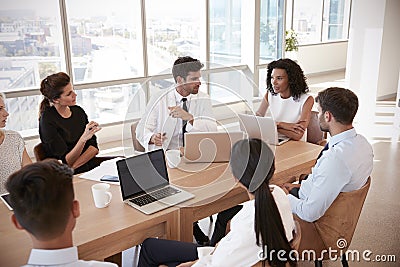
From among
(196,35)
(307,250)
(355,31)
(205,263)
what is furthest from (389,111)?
(205,263)

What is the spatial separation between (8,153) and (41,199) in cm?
128

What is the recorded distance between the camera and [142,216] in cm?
166

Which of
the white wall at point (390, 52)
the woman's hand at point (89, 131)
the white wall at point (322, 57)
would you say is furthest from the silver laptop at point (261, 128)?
the white wall at point (322, 57)

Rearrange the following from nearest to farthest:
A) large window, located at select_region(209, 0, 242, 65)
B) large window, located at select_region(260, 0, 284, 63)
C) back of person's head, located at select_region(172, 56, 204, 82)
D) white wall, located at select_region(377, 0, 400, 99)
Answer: back of person's head, located at select_region(172, 56, 204, 82), large window, located at select_region(209, 0, 242, 65), large window, located at select_region(260, 0, 284, 63), white wall, located at select_region(377, 0, 400, 99)

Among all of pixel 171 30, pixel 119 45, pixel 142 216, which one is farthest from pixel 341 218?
pixel 171 30

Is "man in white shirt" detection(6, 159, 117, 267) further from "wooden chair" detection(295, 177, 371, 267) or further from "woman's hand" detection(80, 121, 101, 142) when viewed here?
"woman's hand" detection(80, 121, 101, 142)

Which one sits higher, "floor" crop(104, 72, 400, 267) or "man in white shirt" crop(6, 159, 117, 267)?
"man in white shirt" crop(6, 159, 117, 267)

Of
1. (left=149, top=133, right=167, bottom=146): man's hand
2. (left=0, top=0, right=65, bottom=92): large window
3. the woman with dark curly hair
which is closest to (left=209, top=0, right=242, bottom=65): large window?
(left=0, top=0, right=65, bottom=92): large window

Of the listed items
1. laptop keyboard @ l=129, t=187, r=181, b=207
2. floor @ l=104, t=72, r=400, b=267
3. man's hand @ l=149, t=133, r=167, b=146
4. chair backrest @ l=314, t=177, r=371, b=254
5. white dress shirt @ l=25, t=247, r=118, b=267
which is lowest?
floor @ l=104, t=72, r=400, b=267

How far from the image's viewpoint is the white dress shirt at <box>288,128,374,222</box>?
1778mm

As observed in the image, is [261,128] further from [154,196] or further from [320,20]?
[320,20]

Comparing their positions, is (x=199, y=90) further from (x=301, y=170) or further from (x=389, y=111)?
(x=389, y=111)

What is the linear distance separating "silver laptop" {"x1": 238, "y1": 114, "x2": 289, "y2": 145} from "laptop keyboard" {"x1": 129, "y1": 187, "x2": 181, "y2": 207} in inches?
25.7

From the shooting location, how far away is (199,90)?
8.59ft
